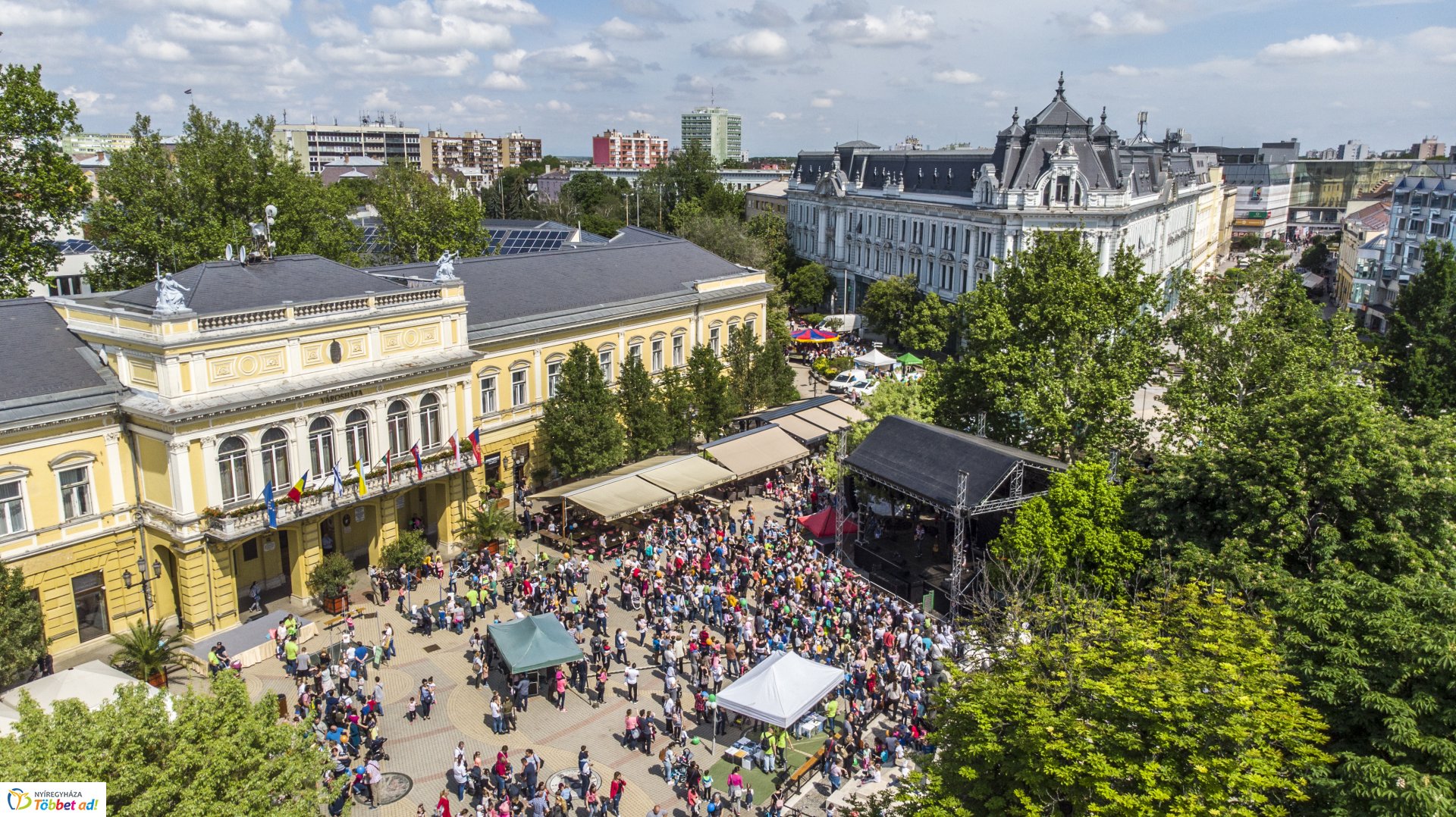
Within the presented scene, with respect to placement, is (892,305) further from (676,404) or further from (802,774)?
(802,774)

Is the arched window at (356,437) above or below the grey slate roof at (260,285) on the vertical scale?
below

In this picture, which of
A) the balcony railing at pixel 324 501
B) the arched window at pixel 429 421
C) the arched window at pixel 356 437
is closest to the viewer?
the balcony railing at pixel 324 501

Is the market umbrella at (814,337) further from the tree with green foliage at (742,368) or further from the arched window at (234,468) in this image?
the arched window at (234,468)

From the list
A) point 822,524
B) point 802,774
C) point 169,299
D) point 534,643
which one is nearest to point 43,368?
point 169,299

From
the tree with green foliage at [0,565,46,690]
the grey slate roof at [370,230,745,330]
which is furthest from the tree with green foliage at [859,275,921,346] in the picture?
the tree with green foliage at [0,565,46,690]

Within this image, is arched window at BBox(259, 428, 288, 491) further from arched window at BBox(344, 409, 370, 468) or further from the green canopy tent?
the green canopy tent

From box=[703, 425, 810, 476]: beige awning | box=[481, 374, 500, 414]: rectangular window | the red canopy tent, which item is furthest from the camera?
box=[703, 425, 810, 476]: beige awning

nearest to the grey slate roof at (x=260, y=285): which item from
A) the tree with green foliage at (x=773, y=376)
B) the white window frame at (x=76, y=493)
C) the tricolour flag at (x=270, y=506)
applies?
the white window frame at (x=76, y=493)
